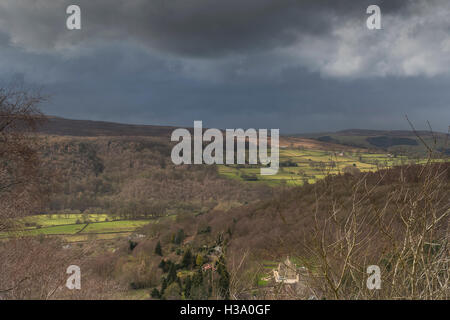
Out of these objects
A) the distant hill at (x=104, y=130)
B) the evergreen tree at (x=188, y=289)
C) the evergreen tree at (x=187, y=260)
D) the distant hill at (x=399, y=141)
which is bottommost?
the evergreen tree at (x=187, y=260)

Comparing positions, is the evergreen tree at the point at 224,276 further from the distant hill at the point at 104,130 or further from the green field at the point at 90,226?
the distant hill at the point at 104,130

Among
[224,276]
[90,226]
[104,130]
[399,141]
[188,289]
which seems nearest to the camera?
[224,276]

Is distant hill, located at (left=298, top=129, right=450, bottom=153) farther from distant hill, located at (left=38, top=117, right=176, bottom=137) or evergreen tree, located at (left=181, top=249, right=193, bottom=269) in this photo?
distant hill, located at (left=38, top=117, right=176, bottom=137)

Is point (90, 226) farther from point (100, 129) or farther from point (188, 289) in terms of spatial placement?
point (100, 129)

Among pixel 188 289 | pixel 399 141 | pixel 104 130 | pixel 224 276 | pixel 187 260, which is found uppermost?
pixel 104 130

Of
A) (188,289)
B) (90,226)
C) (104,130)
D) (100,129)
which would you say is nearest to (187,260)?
(188,289)

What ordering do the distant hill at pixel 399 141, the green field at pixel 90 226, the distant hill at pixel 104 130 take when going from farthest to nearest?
the distant hill at pixel 104 130 → the green field at pixel 90 226 → the distant hill at pixel 399 141

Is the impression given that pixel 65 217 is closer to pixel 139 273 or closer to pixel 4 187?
Answer: pixel 139 273

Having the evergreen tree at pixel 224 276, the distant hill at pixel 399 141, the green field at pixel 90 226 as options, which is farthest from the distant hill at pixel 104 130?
the evergreen tree at pixel 224 276

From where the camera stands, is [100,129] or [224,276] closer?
[224,276]

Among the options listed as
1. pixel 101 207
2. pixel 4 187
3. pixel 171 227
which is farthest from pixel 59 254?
pixel 101 207

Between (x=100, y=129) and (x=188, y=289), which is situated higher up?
(x=100, y=129)
